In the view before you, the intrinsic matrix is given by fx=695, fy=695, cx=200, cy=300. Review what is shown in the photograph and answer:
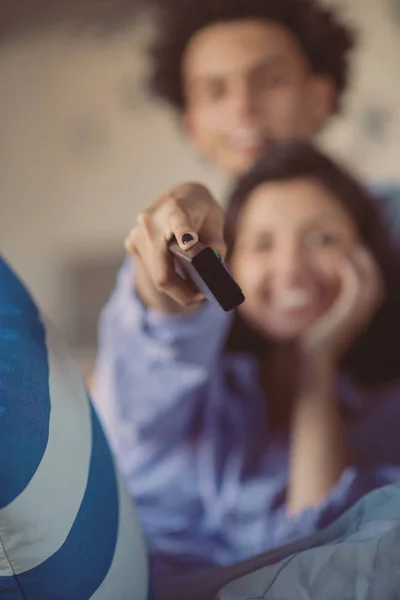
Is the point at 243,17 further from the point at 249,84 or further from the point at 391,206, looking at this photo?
the point at 391,206

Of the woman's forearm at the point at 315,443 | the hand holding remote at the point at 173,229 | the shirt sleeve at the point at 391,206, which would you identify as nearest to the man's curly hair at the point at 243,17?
the shirt sleeve at the point at 391,206

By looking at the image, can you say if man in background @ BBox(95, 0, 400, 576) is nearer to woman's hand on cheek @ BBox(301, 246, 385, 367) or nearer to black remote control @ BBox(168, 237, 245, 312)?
woman's hand on cheek @ BBox(301, 246, 385, 367)

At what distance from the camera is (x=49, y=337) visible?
0.53 meters

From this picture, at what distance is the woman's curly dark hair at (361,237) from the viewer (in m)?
0.80

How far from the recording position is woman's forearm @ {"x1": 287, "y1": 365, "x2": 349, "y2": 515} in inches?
26.6

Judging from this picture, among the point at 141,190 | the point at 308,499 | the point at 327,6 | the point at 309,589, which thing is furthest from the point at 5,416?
the point at 327,6

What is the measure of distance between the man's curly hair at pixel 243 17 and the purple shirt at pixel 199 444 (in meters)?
0.50

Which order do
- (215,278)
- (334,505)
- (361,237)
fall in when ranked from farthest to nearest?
(361,237), (334,505), (215,278)

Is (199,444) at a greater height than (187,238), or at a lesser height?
lesser

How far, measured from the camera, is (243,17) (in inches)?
40.6

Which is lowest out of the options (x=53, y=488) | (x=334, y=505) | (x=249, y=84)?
(x=334, y=505)

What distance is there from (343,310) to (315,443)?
0.17m

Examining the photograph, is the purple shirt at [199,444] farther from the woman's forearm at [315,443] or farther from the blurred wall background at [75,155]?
the blurred wall background at [75,155]

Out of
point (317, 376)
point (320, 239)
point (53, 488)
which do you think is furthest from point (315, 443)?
point (53, 488)
